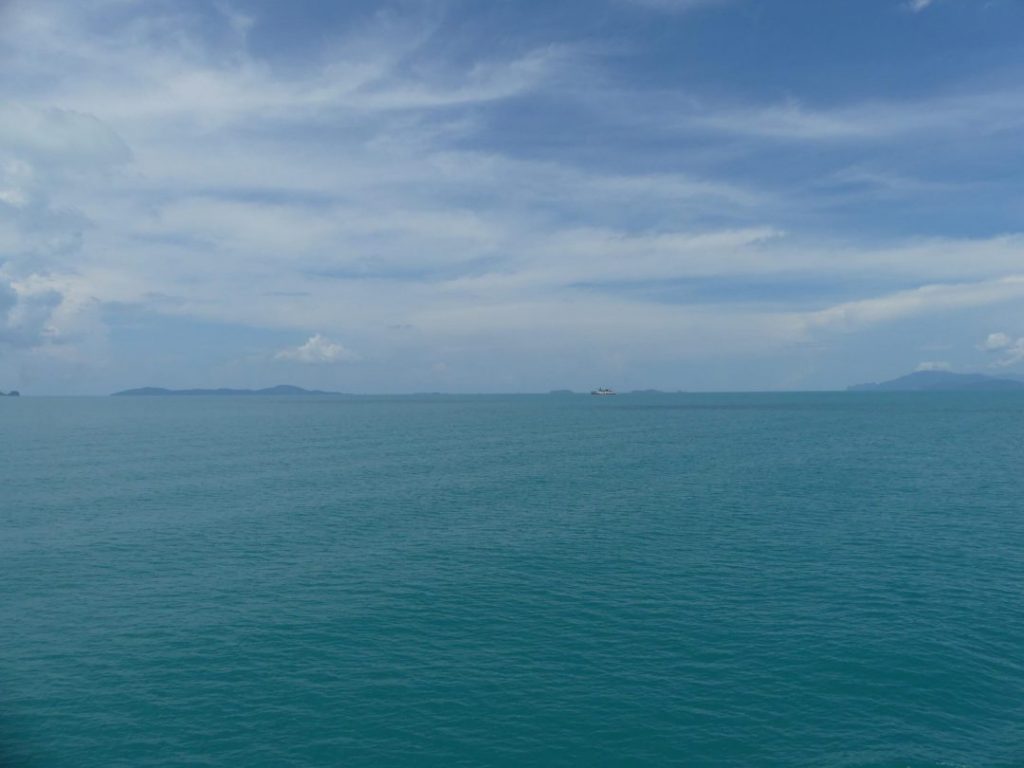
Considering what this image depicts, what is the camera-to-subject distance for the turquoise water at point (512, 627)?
116ft

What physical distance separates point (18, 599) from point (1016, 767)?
68869 millimetres

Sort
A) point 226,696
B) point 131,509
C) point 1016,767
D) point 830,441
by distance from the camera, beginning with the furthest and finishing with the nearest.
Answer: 1. point 830,441
2. point 131,509
3. point 226,696
4. point 1016,767

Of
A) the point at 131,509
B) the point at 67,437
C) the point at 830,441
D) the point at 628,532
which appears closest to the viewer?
the point at 628,532

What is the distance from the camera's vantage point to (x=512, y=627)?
48625 millimetres

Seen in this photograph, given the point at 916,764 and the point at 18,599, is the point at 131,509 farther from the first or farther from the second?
the point at 916,764

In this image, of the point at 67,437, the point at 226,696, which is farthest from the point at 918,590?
the point at 67,437

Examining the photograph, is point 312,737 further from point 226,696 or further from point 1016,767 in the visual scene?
point 1016,767

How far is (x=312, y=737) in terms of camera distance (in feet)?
117

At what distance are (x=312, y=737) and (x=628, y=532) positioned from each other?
4655cm

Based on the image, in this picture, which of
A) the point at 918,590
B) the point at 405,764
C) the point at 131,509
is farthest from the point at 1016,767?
the point at 131,509

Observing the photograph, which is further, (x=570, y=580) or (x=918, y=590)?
(x=570, y=580)

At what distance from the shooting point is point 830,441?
174 metres

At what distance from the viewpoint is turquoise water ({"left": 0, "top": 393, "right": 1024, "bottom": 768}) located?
35469mm

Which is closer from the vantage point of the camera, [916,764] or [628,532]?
[916,764]
